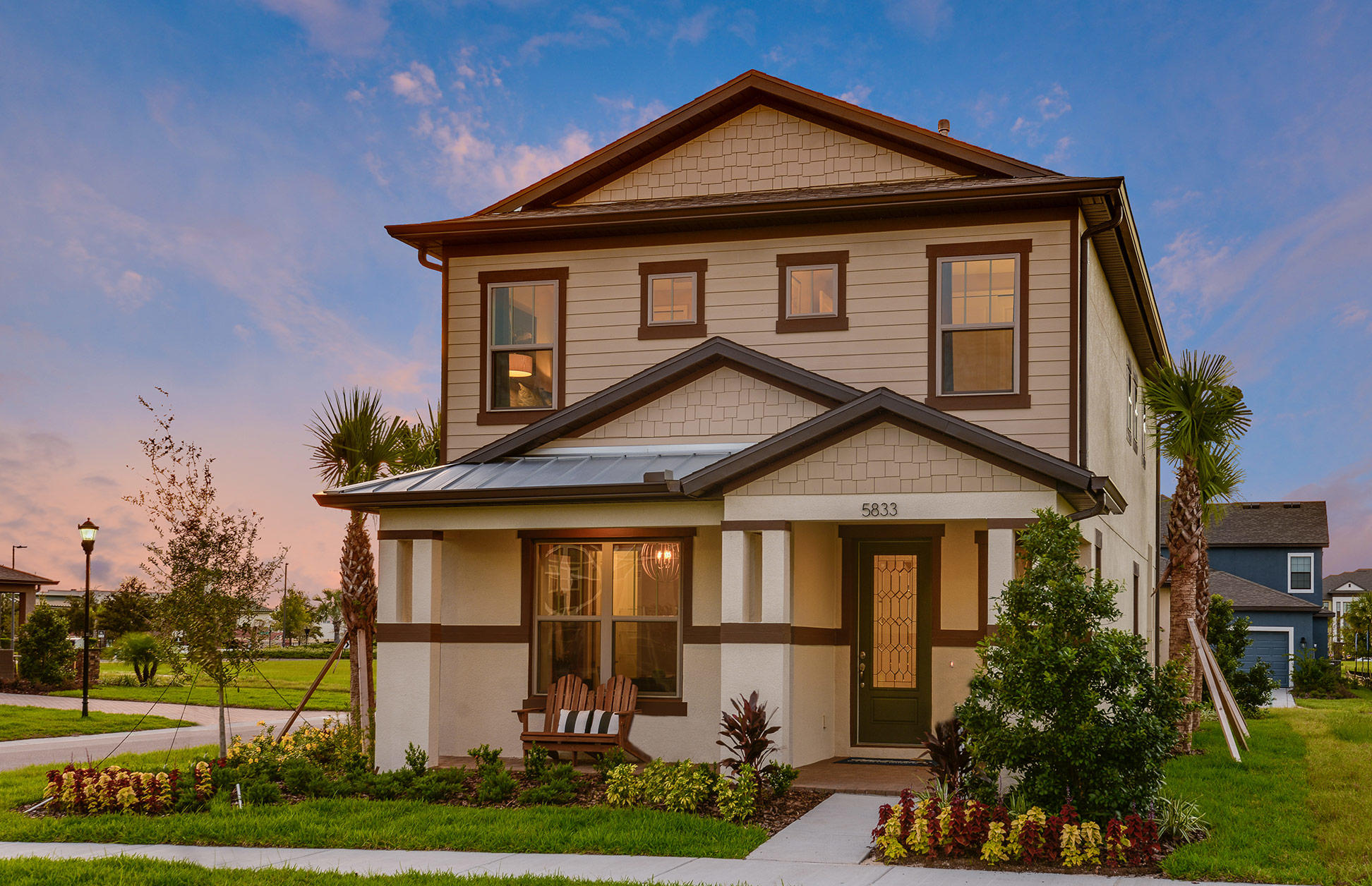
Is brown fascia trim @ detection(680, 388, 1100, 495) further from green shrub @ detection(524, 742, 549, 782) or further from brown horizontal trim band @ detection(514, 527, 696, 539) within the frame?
green shrub @ detection(524, 742, 549, 782)

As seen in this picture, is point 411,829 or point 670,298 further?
point 670,298

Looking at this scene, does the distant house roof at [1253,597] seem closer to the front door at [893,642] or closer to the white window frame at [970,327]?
the front door at [893,642]

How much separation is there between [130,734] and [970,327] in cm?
1470

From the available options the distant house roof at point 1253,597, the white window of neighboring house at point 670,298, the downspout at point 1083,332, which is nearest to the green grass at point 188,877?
the downspout at point 1083,332

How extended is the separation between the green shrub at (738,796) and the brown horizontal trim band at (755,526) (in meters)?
2.36

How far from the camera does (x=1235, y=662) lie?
75.8ft

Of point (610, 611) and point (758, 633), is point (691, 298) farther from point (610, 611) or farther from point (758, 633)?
point (758, 633)

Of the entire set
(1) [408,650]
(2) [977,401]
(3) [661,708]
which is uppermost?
(2) [977,401]

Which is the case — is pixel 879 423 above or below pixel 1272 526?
above

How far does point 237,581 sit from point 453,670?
9.47ft

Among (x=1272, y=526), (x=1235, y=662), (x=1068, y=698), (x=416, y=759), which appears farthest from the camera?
(x=1272, y=526)

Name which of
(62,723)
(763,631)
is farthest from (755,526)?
(62,723)

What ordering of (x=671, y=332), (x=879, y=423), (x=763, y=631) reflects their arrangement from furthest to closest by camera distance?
1. (x=671, y=332)
2. (x=763, y=631)
3. (x=879, y=423)

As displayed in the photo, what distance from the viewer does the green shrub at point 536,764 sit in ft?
39.1
